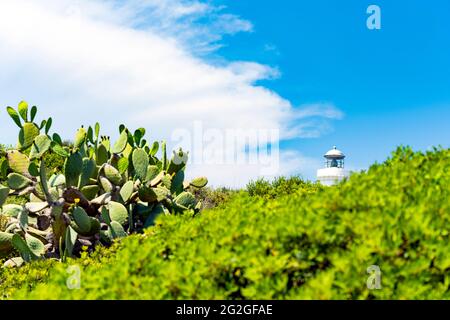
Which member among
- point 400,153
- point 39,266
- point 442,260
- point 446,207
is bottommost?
point 39,266

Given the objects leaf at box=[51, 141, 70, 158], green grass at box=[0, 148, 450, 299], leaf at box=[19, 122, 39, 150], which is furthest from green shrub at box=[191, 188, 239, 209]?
green grass at box=[0, 148, 450, 299]

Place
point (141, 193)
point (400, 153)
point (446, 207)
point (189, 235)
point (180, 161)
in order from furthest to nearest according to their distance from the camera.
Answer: point (180, 161) < point (141, 193) < point (400, 153) < point (189, 235) < point (446, 207)

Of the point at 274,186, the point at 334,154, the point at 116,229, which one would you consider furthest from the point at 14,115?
the point at 334,154

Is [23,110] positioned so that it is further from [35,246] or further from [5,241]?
[35,246]

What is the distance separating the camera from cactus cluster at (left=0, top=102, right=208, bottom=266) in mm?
9055

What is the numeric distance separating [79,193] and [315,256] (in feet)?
21.6

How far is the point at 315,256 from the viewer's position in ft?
11.6

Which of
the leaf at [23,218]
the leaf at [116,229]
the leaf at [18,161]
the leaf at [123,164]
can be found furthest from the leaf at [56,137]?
the leaf at [116,229]

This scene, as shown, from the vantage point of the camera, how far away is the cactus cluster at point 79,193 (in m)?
9.05

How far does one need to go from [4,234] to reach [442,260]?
310 inches

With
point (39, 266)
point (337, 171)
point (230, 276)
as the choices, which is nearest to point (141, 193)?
point (39, 266)

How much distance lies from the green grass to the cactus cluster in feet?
17.2
